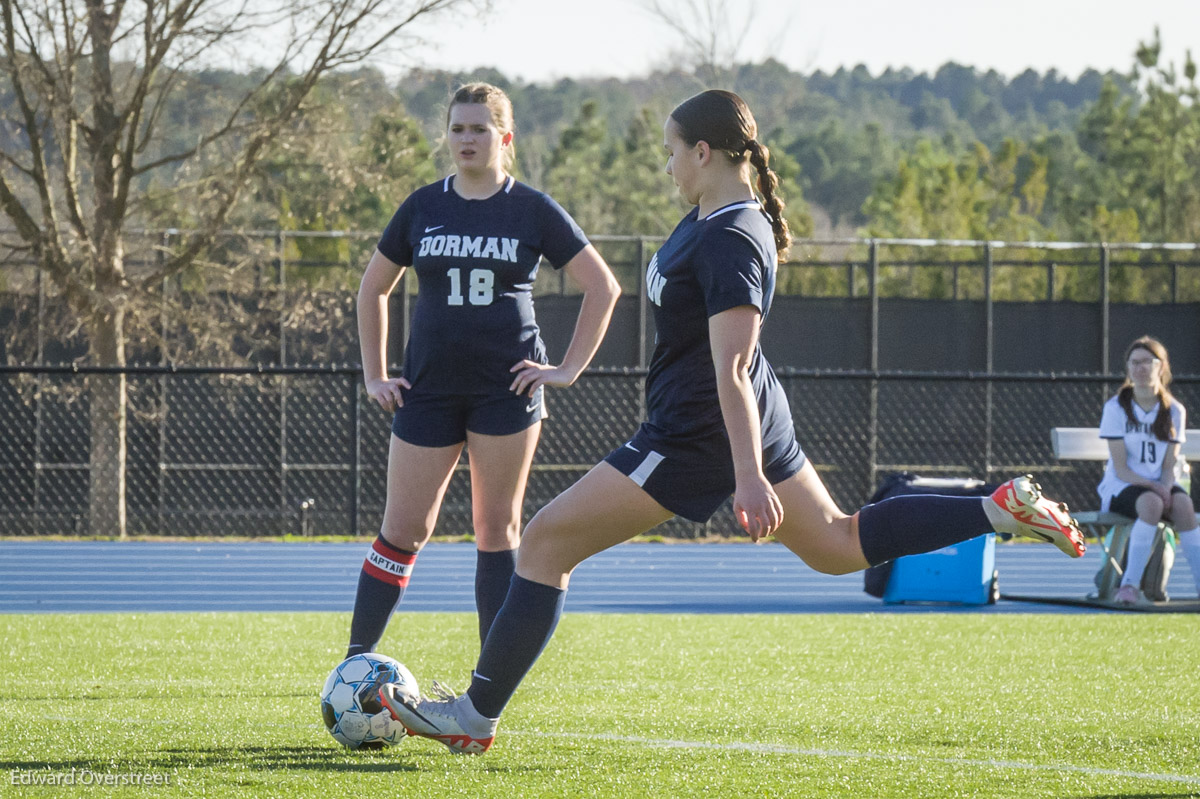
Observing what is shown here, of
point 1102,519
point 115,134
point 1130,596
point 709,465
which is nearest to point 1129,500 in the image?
point 1102,519

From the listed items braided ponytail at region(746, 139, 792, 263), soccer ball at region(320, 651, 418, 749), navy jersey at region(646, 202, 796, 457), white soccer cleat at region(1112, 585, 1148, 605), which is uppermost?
braided ponytail at region(746, 139, 792, 263)

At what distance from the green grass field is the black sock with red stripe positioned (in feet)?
1.05

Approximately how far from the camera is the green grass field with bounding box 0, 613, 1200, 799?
11.2 ft

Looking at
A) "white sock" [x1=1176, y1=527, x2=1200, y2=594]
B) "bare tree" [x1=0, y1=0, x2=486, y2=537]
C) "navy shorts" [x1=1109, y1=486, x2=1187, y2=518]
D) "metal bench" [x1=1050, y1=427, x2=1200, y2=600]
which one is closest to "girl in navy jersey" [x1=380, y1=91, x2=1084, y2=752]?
"metal bench" [x1=1050, y1=427, x2=1200, y2=600]

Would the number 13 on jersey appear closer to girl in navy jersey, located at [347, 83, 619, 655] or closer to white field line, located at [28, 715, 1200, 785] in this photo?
girl in navy jersey, located at [347, 83, 619, 655]

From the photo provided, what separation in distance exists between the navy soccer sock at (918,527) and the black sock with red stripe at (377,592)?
1426 millimetres

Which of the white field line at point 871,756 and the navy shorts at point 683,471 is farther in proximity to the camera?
the white field line at point 871,756

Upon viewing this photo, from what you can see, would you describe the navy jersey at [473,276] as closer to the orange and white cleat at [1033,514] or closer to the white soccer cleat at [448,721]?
the white soccer cleat at [448,721]

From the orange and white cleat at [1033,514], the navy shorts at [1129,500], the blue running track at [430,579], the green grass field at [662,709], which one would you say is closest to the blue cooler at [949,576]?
the blue running track at [430,579]

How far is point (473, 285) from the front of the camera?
4.34 metres

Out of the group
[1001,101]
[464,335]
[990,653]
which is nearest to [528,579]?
[464,335]

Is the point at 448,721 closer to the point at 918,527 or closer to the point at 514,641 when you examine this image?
the point at 514,641

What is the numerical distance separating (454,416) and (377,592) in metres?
0.56

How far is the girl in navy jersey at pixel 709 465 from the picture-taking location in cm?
327
